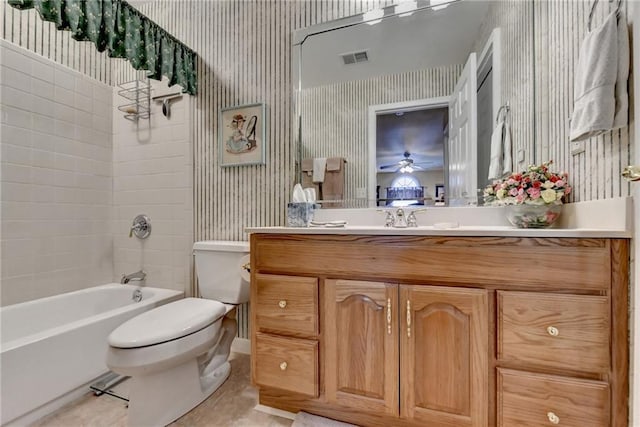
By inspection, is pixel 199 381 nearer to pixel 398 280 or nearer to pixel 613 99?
pixel 398 280

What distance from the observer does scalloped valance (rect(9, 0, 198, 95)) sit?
136 cm

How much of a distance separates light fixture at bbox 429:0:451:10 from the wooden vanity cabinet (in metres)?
1.29

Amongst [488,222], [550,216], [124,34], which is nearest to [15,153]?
[124,34]

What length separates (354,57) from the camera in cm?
164

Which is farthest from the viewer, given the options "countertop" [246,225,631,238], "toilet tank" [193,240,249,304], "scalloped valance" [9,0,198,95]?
"toilet tank" [193,240,249,304]

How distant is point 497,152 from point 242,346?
6.31 ft

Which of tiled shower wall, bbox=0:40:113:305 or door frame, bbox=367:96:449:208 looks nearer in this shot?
door frame, bbox=367:96:449:208

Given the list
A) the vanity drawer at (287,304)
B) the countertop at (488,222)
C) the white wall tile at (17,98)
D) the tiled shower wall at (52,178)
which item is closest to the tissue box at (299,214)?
the countertop at (488,222)

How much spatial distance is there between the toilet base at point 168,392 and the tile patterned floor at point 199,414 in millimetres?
41

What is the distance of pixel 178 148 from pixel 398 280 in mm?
1795

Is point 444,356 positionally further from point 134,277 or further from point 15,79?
point 15,79

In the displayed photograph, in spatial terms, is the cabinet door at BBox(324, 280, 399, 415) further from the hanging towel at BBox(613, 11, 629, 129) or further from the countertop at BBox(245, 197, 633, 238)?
the hanging towel at BBox(613, 11, 629, 129)

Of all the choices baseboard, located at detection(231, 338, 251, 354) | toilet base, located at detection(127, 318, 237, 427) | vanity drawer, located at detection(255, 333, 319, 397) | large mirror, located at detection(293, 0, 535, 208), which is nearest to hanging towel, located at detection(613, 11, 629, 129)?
large mirror, located at detection(293, 0, 535, 208)

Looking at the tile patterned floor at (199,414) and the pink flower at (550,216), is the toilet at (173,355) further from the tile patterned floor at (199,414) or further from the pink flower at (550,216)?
the pink flower at (550,216)
